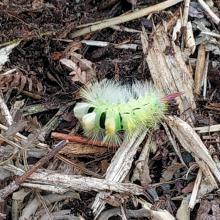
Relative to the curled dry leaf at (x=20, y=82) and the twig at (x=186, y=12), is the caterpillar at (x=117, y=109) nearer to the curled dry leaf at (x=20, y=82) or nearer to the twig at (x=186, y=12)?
the curled dry leaf at (x=20, y=82)

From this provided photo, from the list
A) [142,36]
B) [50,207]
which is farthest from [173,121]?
[50,207]

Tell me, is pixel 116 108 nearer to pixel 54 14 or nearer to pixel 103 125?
pixel 103 125

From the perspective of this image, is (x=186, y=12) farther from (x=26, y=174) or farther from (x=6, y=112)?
(x=26, y=174)

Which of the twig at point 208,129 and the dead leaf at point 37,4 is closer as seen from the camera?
the twig at point 208,129

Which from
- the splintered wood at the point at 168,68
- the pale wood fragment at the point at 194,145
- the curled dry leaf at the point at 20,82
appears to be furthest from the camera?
the splintered wood at the point at 168,68

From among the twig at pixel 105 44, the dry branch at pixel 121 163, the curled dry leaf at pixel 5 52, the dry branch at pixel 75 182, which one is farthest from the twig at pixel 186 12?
the dry branch at pixel 75 182

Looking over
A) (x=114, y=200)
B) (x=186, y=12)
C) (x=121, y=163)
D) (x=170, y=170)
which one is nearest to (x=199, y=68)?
(x=186, y=12)
